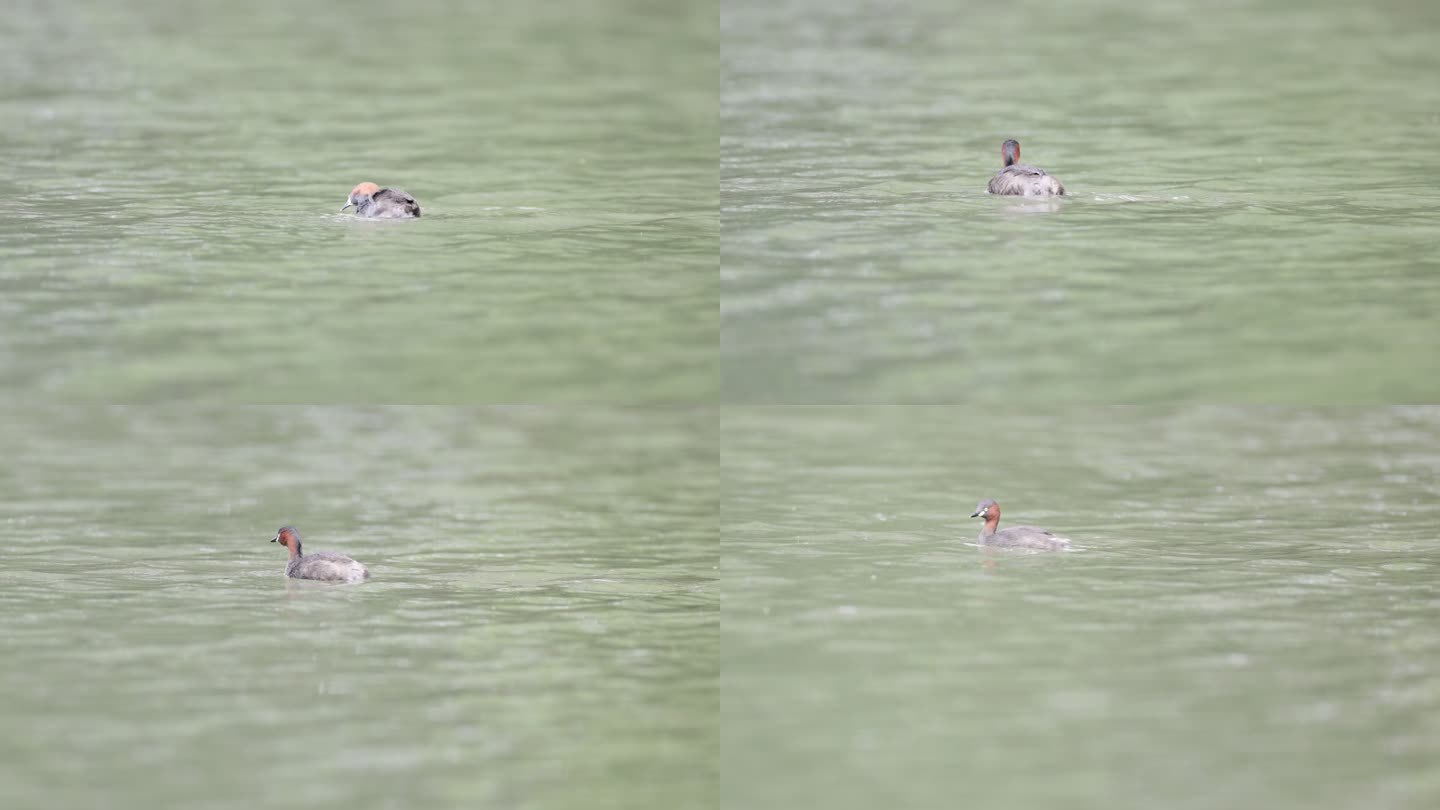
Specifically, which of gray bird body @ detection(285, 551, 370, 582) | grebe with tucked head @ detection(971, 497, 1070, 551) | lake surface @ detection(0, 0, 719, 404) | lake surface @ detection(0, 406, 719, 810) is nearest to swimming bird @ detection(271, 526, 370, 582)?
gray bird body @ detection(285, 551, 370, 582)

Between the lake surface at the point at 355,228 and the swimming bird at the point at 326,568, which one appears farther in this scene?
the swimming bird at the point at 326,568

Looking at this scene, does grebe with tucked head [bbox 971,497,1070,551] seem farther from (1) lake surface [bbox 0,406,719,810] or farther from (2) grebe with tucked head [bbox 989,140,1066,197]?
(2) grebe with tucked head [bbox 989,140,1066,197]

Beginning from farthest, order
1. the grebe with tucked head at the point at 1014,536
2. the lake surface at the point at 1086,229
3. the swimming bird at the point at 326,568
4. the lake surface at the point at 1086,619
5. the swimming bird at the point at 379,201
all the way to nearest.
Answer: the swimming bird at the point at 379,201, the grebe with tucked head at the point at 1014,536, the swimming bird at the point at 326,568, the lake surface at the point at 1086,229, the lake surface at the point at 1086,619

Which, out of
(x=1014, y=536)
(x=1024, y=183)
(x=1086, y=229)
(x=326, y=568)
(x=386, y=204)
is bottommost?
(x=326, y=568)

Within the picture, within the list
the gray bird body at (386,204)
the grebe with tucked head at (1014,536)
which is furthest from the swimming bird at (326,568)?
the grebe with tucked head at (1014,536)

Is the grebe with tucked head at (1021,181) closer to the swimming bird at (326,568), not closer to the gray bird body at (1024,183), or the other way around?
the gray bird body at (1024,183)

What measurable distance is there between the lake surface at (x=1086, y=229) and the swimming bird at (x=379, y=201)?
95.1 inches

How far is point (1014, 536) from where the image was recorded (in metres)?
16.2

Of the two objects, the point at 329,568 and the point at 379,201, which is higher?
the point at 379,201

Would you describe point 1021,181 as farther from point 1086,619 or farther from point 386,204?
point 386,204

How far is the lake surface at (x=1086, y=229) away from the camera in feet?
48.0

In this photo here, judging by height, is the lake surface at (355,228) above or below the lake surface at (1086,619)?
above

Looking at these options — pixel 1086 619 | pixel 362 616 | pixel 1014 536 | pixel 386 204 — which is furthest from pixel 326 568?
pixel 1086 619

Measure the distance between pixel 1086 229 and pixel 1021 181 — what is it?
2.56 feet
